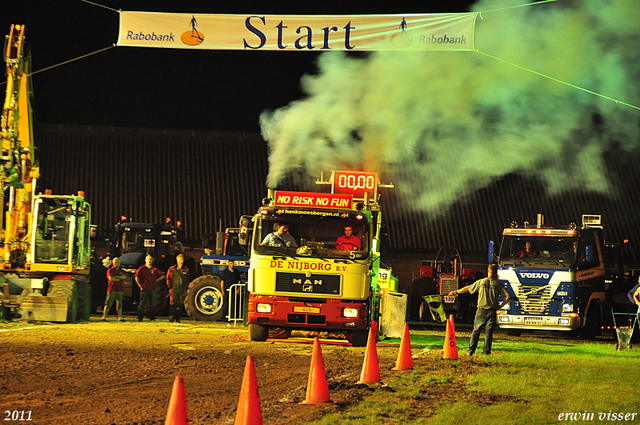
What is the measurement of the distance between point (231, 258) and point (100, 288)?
4803 mm

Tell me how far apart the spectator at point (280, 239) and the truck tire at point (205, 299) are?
6856 millimetres

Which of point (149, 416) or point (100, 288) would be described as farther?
point (100, 288)

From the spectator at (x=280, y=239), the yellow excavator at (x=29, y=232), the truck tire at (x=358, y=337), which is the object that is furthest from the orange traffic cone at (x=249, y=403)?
the yellow excavator at (x=29, y=232)

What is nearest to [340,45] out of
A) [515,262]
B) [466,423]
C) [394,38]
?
[394,38]

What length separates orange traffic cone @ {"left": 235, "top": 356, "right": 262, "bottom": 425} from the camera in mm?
7324

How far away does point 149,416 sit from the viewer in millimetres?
8695

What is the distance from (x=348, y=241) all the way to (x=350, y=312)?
149 centimetres

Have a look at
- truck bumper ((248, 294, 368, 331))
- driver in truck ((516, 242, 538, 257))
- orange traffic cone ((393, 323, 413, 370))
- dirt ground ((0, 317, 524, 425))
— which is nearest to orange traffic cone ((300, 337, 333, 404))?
dirt ground ((0, 317, 524, 425))

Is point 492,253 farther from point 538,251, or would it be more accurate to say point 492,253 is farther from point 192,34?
point 192,34

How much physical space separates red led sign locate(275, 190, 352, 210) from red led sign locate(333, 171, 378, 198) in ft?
8.32

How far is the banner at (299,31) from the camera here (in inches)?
701

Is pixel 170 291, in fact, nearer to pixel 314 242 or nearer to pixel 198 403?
pixel 314 242

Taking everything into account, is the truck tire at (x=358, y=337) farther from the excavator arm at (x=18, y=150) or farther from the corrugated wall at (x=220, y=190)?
the corrugated wall at (x=220, y=190)

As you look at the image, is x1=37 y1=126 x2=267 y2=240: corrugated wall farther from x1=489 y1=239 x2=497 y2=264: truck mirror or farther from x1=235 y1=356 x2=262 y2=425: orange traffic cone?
x1=235 y1=356 x2=262 y2=425: orange traffic cone
